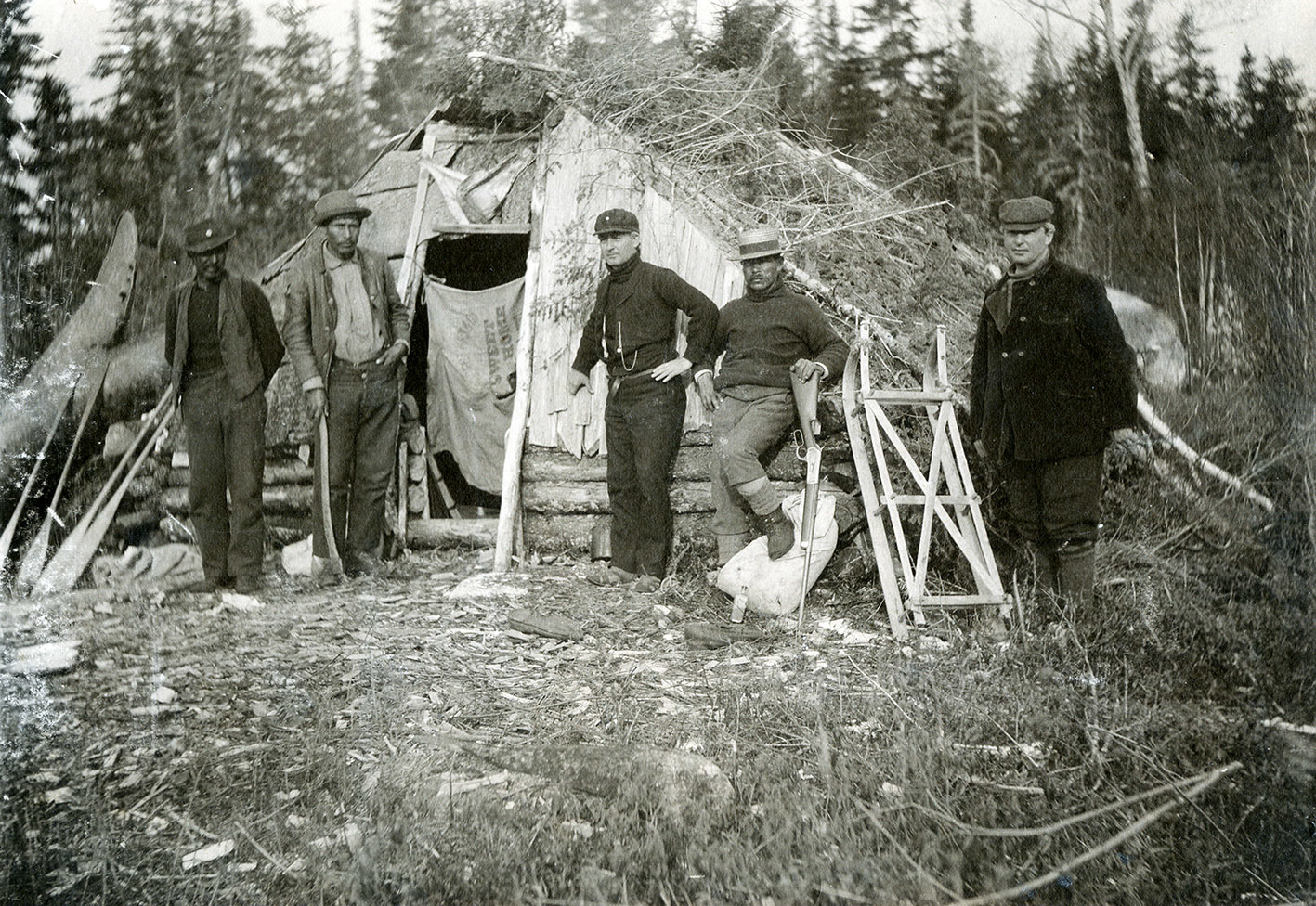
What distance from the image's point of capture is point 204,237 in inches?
225

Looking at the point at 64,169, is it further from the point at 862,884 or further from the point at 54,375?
the point at 862,884

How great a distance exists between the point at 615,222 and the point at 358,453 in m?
2.41

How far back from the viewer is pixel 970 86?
24.2 feet

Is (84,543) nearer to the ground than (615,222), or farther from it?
nearer to the ground

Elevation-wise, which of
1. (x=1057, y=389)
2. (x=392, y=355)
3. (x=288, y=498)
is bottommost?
(x=288, y=498)

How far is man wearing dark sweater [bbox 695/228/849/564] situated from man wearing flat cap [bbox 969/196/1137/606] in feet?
3.50

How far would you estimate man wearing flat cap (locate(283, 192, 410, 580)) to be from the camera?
6227 mm

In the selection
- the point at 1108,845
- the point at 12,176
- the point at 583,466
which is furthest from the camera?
the point at 583,466

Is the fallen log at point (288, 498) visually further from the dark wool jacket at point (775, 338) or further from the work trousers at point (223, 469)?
the dark wool jacket at point (775, 338)

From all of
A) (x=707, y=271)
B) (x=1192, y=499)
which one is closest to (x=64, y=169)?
(x=707, y=271)

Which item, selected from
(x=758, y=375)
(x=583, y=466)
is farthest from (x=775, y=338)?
(x=583, y=466)

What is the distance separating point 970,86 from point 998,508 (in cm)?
387

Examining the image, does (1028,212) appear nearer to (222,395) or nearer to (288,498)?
(222,395)

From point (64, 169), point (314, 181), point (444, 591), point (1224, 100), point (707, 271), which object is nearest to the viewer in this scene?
point (1224, 100)
